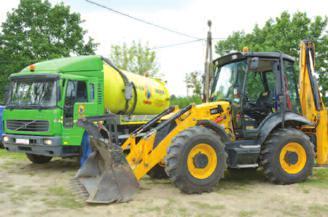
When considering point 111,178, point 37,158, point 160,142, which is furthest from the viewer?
point 37,158

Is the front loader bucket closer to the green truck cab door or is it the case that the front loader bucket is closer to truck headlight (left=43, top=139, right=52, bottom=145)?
truck headlight (left=43, top=139, right=52, bottom=145)

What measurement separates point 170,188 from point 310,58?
4.20 metres

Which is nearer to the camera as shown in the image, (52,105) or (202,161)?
(202,161)

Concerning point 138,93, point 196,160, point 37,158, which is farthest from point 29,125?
point 196,160

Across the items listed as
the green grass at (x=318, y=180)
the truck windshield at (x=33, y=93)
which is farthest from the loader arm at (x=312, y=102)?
the truck windshield at (x=33, y=93)

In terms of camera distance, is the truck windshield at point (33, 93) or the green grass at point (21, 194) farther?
the truck windshield at point (33, 93)

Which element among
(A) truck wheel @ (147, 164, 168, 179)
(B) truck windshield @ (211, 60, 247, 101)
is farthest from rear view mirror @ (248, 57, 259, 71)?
(A) truck wheel @ (147, 164, 168, 179)

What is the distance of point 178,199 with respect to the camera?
630cm

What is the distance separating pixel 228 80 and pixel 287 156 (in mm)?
1931

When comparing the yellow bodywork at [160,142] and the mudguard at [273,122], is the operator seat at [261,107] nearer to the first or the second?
the mudguard at [273,122]

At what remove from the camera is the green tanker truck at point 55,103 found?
9062mm

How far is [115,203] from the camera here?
598 cm

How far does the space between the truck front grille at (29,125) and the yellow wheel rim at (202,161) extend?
13.1 ft

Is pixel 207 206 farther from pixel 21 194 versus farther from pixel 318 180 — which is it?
pixel 21 194
